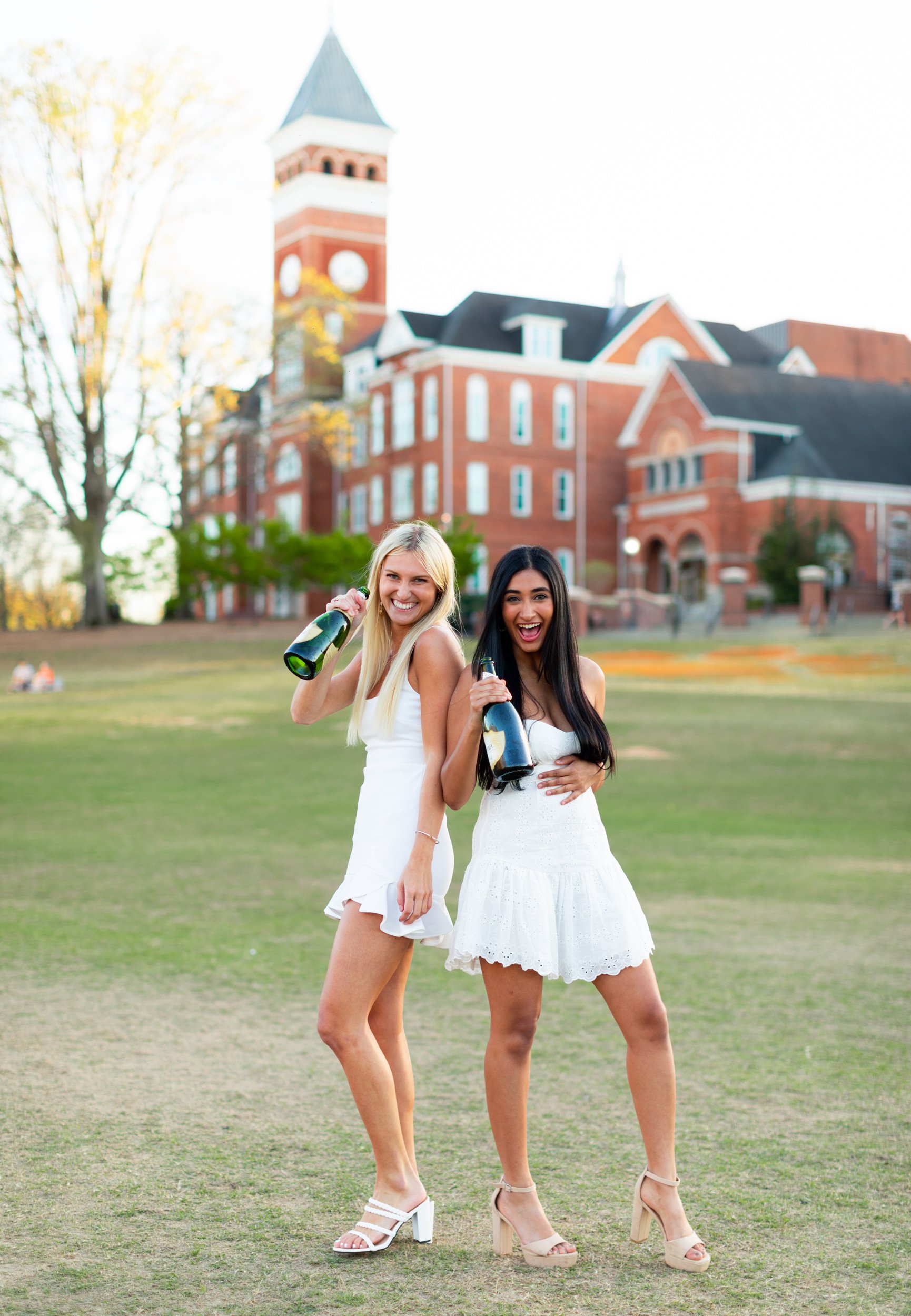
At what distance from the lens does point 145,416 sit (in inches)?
1300

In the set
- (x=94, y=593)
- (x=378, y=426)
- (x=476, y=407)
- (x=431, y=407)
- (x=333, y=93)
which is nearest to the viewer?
(x=94, y=593)

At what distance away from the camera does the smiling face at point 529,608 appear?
11.9 ft

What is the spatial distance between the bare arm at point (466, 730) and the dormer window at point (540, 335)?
47.9 meters

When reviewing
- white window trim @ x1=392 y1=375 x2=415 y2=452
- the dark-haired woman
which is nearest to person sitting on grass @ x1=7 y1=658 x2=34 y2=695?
the dark-haired woman

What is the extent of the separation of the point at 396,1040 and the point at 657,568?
47.0 m

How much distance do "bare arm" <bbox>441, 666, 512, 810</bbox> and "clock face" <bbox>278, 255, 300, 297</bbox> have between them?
5570 cm

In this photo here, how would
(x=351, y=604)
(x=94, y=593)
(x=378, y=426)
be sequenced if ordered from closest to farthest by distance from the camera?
1. (x=351, y=604)
2. (x=94, y=593)
3. (x=378, y=426)

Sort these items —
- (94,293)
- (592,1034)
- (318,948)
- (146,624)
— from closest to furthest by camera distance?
(592,1034) → (318,948) → (94,293) → (146,624)

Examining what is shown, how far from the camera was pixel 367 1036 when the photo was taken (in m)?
3.51

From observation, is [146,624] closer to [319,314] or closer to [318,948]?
[319,314]

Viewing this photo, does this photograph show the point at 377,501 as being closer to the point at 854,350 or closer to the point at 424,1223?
the point at 854,350

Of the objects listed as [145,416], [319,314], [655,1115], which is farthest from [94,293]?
[655,1115]

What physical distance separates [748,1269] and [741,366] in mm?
48438

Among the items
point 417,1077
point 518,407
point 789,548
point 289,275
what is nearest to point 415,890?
point 417,1077
